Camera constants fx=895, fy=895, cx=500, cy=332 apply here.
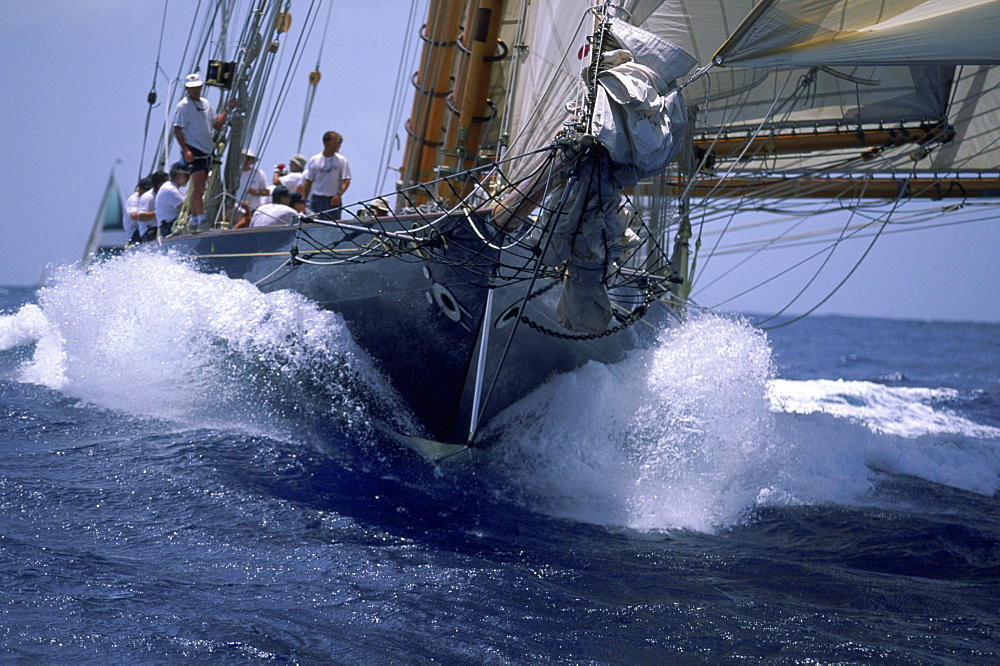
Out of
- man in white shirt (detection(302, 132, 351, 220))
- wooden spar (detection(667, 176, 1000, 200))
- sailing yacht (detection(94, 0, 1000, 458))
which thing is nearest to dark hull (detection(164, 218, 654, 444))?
sailing yacht (detection(94, 0, 1000, 458))

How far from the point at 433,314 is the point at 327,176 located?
10.5 ft

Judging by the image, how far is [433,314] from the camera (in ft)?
20.2

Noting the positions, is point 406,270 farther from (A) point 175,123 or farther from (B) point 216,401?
(A) point 175,123

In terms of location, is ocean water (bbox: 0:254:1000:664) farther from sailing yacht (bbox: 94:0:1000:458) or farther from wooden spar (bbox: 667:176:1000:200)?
wooden spar (bbox: 667:176:1000:200)

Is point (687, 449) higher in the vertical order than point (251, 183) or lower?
lower

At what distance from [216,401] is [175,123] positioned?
362cm

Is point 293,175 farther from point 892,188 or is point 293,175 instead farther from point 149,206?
point 892,188

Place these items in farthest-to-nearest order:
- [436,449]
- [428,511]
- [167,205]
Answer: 1. [167,205]
2. [436,449]
3. [428,511]

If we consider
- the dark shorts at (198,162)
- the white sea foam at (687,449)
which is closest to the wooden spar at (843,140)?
the white sea foam at (687,449)

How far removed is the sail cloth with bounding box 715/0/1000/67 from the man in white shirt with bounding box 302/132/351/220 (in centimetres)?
482

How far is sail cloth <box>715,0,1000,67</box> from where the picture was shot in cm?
429

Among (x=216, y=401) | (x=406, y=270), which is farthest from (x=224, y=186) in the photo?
(x=406, y=270)

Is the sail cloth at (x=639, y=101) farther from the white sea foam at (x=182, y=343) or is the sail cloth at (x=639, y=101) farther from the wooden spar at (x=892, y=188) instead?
the wooden spar at (x=892, y=188)

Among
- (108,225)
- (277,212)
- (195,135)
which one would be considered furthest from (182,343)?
(108,225)
